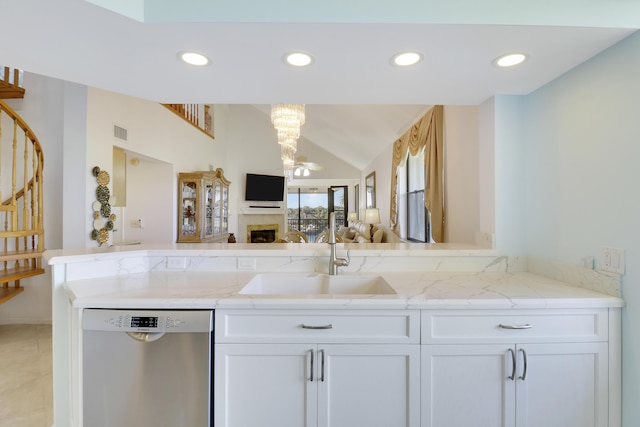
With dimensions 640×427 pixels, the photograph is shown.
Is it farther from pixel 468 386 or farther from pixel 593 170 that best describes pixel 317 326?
pixel 593 170

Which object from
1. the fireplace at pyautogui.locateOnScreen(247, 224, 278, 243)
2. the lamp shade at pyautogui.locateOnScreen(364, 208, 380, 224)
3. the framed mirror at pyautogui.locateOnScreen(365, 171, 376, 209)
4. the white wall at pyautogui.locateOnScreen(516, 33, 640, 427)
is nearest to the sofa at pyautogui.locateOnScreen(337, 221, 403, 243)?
the lamp shade at pyautogui.locateOnScreen(364, 208, 380, 224)

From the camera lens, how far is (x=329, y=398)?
131cm

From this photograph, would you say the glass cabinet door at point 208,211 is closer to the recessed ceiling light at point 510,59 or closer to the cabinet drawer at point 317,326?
the cabinet drawer at point 317,326

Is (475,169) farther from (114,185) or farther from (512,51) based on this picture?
(114,185)

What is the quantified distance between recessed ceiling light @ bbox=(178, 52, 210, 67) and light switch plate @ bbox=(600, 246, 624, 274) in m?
2.13

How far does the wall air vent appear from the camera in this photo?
11.4 ft

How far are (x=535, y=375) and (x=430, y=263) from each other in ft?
2.49

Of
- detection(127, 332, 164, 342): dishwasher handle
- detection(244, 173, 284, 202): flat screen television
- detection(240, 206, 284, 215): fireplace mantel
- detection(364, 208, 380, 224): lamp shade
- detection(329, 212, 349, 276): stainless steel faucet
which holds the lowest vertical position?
detection(127, 332, 164, 342): dishwasher handle

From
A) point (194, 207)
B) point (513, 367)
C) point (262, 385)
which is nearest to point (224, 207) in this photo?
point (194, 207)

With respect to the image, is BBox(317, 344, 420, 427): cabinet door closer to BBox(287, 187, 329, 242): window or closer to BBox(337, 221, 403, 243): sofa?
BBox(337, 221, 403, 243): sofa

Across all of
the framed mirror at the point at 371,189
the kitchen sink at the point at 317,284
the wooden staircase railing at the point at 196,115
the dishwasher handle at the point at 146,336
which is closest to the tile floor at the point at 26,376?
the dishwasher handle at the point at 146,336

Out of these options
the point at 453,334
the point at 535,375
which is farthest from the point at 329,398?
the point at 535,375

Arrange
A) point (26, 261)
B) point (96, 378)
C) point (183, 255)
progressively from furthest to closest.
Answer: point (26, 261), point (183, 255), point (96, 378)

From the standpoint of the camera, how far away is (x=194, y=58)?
58.2 inches
